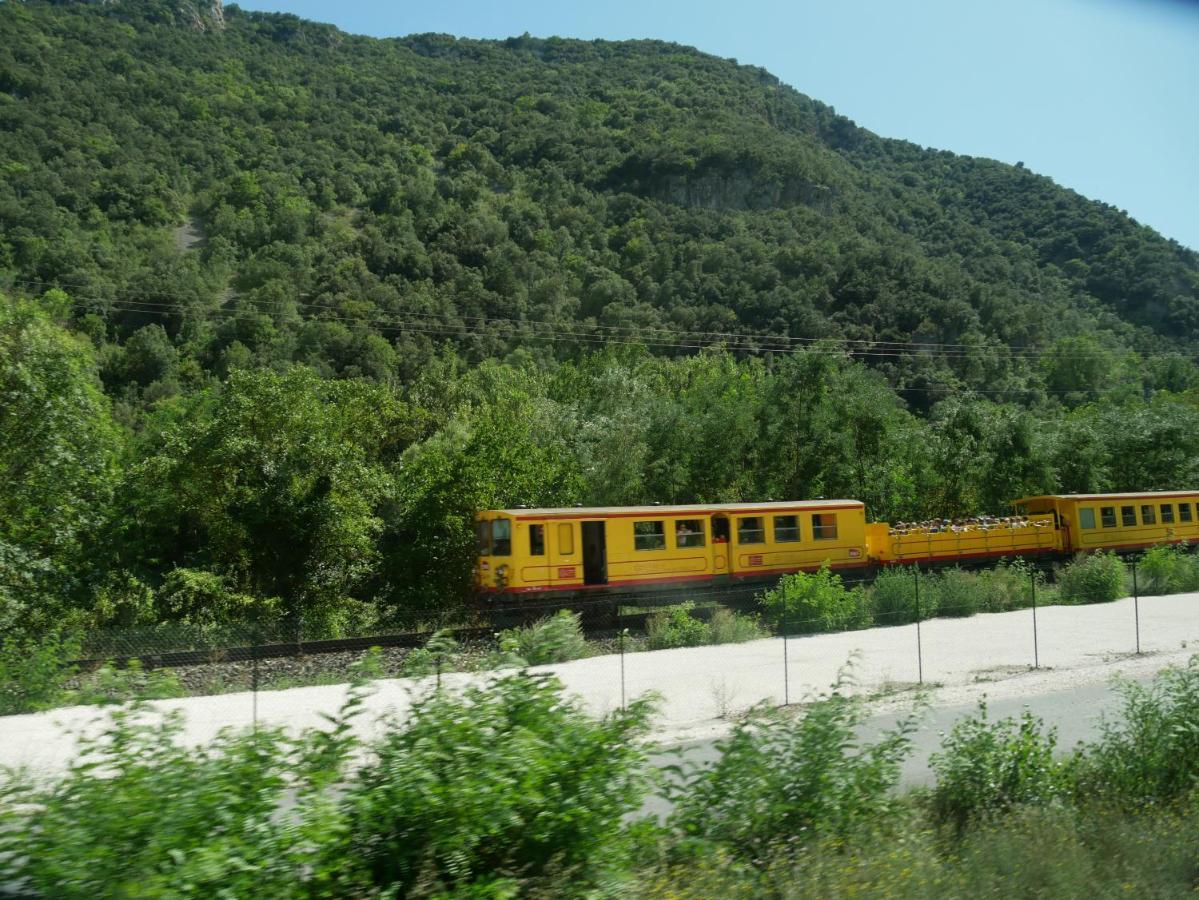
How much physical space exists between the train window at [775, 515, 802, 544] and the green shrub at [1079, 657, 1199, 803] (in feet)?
62.6

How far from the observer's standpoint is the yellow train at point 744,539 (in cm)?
2278

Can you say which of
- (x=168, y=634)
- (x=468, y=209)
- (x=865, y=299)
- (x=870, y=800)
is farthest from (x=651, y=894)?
(x=468, y=209)

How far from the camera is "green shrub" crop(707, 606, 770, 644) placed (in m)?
20.2

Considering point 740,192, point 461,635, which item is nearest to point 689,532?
point 461,635

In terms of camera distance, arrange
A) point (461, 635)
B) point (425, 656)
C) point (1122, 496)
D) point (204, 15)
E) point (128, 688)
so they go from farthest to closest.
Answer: point (204, 15) → point (1122, 496) → point (461, 635) → point (425, 656) → point (128, 688)

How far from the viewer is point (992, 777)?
6809mm

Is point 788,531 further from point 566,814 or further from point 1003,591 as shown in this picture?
point 566,814

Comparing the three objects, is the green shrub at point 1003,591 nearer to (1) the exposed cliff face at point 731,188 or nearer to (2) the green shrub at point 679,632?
(2) the green shrub at point 679,632

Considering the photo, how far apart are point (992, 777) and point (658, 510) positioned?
58.1ft

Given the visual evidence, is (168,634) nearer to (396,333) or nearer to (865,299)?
(396,333)

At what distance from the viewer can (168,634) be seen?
16250 mm

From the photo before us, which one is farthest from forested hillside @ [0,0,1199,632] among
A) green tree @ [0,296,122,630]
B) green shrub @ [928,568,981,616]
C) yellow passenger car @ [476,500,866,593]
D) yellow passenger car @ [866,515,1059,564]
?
green shrub @ [928,568,981,616]

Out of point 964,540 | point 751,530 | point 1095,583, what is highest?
point 751,530

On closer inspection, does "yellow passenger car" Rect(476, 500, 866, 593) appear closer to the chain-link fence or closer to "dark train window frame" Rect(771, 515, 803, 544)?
"dark train window frame" Rect(771, 515, 803, 544)
